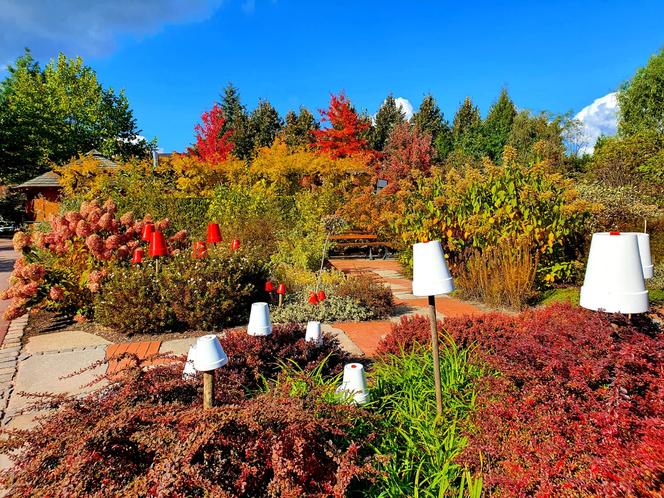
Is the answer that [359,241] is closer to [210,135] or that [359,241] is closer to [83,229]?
[83,229]

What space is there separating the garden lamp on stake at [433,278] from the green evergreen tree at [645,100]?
2957 cm

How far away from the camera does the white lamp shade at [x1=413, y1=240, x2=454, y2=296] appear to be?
2.22 metres

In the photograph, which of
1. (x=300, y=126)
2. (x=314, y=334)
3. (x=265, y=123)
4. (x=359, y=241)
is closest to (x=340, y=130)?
(x=300, y=126)

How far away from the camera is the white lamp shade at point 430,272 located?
2.22 metres

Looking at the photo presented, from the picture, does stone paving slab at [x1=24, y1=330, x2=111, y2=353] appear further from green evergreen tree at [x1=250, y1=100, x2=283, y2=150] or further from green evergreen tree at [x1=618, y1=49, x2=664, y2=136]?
green evergreen tree at [x1=618, y1=49, x2=664, y2=136]

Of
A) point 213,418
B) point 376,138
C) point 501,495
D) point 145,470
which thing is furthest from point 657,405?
point 376,138

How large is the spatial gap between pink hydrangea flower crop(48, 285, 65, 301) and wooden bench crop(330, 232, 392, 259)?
18.5 feet

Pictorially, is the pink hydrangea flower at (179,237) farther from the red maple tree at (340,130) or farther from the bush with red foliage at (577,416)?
the red maple tree at (340,130)

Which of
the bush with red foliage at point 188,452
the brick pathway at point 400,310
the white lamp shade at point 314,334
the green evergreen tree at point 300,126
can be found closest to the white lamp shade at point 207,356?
the bush with red foliage at point 188,452

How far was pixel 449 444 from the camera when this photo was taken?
2.02 m

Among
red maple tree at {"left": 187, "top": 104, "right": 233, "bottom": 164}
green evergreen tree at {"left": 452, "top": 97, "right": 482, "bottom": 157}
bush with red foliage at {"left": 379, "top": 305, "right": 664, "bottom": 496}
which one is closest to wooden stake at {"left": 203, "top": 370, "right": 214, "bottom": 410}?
bush with red foliage at {"left": 379, "top": 305, "right": 664, "bottom": 496}

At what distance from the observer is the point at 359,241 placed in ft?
34.3

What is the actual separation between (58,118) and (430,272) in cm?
3075

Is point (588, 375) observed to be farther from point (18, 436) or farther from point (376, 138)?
point (376, 138)
